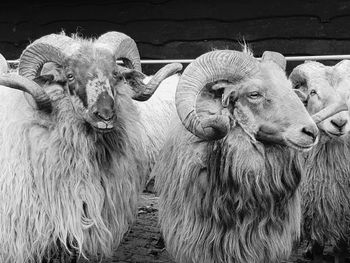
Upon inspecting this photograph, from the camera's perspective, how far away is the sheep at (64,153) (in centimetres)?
396

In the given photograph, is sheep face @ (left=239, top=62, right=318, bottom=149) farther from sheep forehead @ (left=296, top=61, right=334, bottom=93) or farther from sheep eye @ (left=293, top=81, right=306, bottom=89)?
sheep eye @ (left=293, top=81, right=306, bottom=89)

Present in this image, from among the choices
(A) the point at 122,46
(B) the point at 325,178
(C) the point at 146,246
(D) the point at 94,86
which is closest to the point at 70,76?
(D) the point at 94,86

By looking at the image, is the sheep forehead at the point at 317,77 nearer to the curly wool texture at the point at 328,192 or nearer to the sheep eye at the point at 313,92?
the sheep eye at the point at 313,92

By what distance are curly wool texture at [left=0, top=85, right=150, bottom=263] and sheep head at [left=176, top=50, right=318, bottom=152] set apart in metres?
0.60

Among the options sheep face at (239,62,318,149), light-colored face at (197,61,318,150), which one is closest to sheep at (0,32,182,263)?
light-colored face at (197,61,318,150)

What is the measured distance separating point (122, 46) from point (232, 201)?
1.49 meters

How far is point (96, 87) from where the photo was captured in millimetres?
3918

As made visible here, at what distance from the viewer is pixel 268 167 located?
3941 millimetres

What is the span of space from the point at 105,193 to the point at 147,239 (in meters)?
2.06

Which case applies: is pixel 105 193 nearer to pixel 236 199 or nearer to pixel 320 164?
pixel 236 199

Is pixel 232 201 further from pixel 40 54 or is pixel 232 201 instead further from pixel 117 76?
pixel 40 54

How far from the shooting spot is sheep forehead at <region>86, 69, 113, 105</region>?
389 centimetres

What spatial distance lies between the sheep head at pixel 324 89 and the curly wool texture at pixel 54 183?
1.58m

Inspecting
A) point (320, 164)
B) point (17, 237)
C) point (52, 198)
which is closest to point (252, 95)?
point (320, 164)
